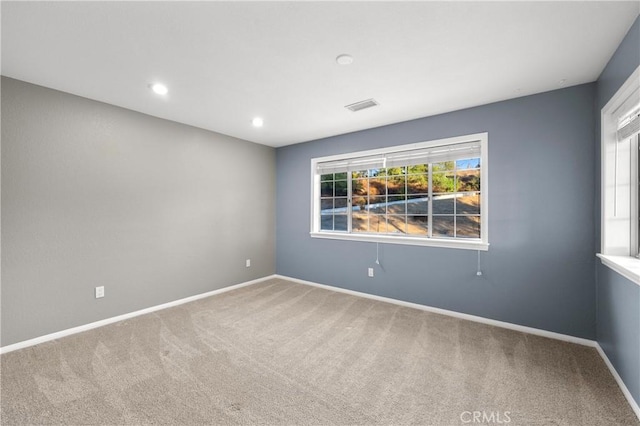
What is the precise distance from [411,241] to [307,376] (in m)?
2.12

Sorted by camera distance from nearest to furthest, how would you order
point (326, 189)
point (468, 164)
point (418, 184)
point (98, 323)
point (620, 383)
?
point (620, 383)
point (98, 323)
point (468, 164)
point (418, 184)
point (326, 189)

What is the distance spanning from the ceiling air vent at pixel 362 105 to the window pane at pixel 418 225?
158 centimetres

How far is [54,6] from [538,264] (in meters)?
4.26

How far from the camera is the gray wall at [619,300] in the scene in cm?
168

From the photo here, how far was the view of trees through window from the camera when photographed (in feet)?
10.7

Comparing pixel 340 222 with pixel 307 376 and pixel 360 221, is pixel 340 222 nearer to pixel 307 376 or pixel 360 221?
pixel 360 221

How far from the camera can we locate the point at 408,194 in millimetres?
3686

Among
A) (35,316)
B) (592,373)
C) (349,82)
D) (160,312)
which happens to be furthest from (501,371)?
(35,316)

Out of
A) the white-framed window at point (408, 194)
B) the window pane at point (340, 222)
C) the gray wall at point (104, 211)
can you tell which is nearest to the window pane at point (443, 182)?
the white-framed window at point (408, 194)

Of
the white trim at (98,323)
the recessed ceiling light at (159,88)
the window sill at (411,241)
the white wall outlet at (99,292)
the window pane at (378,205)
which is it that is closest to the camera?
the white trim at (98,323)

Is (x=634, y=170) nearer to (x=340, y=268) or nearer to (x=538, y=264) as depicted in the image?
(x=538, y=264)

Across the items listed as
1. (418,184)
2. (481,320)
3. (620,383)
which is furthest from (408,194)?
(620,383)

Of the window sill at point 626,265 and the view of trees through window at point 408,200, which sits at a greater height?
the view of trees through window at point 408,200

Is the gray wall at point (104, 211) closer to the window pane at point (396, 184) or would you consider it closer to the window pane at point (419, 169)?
the window pane at point (396, 184)
